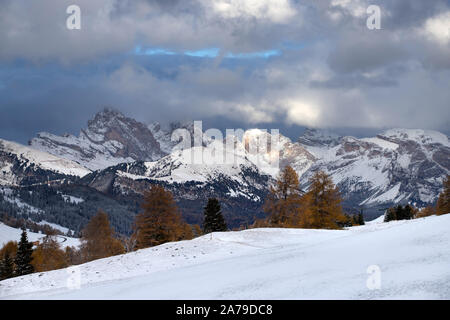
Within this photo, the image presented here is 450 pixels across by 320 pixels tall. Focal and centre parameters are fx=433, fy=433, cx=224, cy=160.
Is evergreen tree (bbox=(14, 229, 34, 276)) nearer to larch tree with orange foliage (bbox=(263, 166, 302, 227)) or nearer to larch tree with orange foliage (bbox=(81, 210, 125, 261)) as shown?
larch tree with orange foliage (bbox=(81, 210, 125, 261))

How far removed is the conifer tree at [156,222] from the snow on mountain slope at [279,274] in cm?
1653

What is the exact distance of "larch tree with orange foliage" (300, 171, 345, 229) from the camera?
48688 millimetres

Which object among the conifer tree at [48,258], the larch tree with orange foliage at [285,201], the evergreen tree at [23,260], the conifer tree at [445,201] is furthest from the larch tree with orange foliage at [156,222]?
the conifer tree at [445,201]

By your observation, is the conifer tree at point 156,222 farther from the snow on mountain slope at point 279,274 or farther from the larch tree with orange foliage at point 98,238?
the larch tree with orange foliage at point 98,238

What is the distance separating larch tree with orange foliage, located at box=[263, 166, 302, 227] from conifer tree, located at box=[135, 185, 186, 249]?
11.3 meters

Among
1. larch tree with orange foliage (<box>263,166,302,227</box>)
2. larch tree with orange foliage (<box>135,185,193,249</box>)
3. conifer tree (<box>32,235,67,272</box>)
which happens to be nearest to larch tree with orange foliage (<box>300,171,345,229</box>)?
larch tree with orange foliage (<box>263,166,302,227</box>)

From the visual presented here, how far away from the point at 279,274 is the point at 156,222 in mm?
31976

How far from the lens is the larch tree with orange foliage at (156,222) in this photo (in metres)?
50.1

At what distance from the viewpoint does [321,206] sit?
4938 centimetres

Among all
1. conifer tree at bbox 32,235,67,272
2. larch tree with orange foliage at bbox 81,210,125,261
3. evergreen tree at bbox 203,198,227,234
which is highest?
evergreen tree at bbox 203,198,227,234

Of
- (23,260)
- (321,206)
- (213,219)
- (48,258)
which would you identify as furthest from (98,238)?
(321,206)

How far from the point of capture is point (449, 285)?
1457cm
